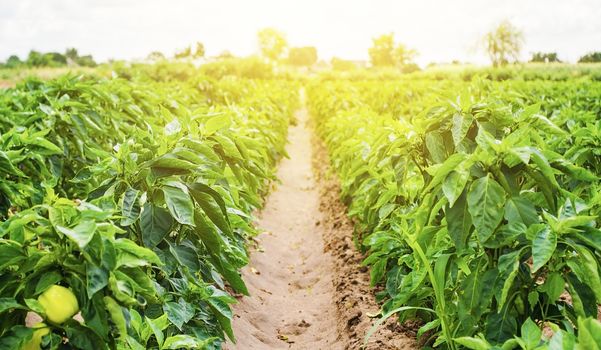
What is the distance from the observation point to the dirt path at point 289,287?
4.45 m

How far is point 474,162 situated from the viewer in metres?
2.27

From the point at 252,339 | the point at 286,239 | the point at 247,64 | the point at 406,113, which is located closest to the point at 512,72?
the point at 247,64

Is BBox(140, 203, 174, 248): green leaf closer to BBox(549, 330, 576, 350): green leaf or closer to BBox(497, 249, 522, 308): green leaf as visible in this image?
BBox(497, 249, 522, 308): green leaf

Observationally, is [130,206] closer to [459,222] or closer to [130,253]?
[130,253]

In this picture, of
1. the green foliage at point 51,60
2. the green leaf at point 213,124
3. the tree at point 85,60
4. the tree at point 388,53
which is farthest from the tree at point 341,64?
the green leaf at point 213,124

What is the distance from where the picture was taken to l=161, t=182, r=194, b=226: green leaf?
2.37 meters

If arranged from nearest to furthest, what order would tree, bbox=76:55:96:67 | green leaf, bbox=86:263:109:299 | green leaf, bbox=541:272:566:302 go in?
green leaf, bbox=86:263:109:299 → green leaf, bbox=541:272:566:302 → tree, bbox=76:55:96:67

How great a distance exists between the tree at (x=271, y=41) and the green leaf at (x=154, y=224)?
9814 centimetres

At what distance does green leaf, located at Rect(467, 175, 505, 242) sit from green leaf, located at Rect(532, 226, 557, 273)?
0.15m

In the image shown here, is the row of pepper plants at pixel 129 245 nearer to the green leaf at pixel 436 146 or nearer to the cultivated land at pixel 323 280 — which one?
the cultivated land at pixel 323 280

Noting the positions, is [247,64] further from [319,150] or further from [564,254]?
[564,254]

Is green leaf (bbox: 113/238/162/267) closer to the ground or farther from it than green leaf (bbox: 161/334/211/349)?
farther from it

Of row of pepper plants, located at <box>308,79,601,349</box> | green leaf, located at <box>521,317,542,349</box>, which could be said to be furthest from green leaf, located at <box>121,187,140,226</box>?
green leaf, located at <box>521,317,542,349</box>

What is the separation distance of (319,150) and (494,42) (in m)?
52.5
